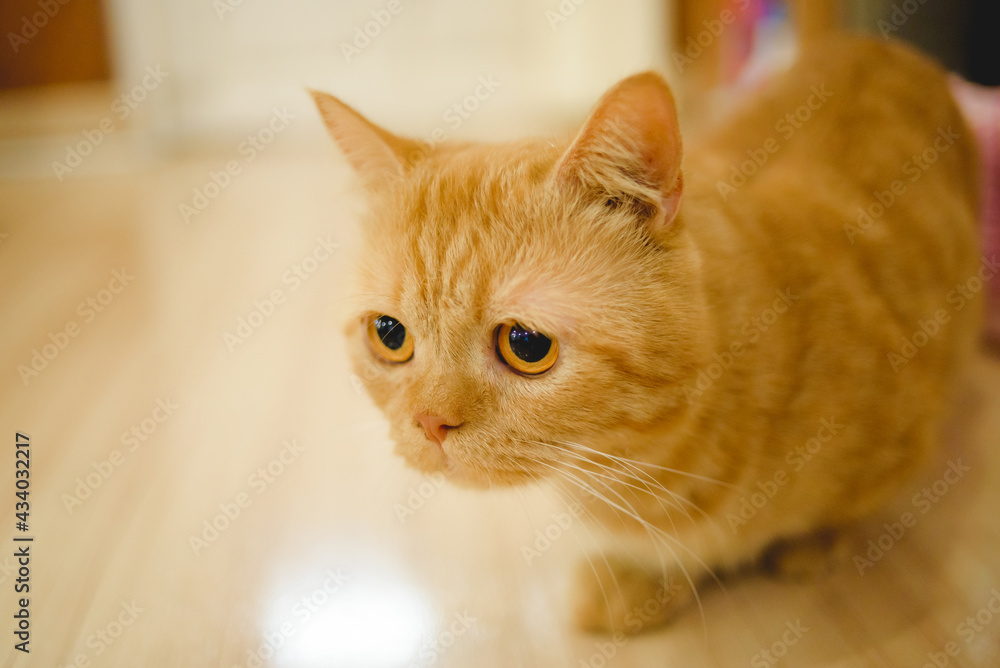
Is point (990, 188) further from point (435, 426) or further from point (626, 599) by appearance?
point (435, 426)

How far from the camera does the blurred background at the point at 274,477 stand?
1045 millimetres

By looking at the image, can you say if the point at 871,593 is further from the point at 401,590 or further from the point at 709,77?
the point at 709,77

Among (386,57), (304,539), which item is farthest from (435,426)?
(386,57)

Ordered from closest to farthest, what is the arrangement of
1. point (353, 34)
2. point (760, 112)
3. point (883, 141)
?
point (883, 141)
point (760, 112)
point (353, 34)

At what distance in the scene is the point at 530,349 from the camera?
0.88 m

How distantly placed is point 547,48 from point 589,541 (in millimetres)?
3429

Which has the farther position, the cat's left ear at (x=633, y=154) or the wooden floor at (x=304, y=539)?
the wooden floor at (x=304, y=539)

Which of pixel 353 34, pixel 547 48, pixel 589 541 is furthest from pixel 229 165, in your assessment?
pixel 589 541

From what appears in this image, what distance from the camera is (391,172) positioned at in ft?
3.47

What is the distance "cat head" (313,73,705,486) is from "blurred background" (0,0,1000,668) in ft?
0.56

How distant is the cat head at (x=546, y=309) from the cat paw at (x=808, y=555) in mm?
398

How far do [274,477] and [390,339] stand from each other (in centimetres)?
57

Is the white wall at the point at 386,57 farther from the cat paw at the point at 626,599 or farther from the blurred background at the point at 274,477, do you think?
the cat paw at the point at 626,599

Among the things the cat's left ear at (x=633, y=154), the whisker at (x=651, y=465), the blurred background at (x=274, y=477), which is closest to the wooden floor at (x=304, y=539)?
the blurred background at (x=274, y=477)
